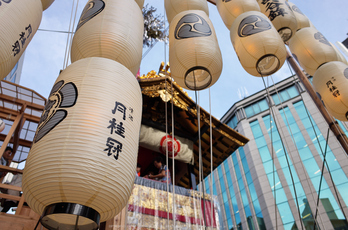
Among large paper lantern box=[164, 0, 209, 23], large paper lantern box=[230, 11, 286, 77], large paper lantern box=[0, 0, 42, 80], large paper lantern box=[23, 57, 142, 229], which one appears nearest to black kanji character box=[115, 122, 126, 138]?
large paper lantern box=[23, 57, 142, 229]

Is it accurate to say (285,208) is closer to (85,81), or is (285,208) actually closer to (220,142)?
(220,142)

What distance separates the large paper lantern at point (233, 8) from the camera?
13.7 ft

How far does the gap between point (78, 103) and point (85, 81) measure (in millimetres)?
247

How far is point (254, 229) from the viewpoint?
2059 cm

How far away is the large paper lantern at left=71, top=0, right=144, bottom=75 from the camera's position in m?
2.34

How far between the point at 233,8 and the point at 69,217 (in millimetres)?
4156

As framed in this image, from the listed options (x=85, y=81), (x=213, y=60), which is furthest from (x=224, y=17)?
(x=85, y=81)

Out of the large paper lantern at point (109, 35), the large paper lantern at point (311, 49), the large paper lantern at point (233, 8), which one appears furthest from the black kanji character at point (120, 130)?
the large paper lantern at point (311, 49)

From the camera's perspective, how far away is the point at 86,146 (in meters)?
1.48

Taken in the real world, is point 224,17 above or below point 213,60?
above

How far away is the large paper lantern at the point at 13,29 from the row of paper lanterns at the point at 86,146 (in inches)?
16.3

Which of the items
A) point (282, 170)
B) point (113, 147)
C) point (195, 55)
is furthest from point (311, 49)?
point (282, 170)

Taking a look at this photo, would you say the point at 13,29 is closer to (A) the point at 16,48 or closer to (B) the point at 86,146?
(A) the point at 16,48

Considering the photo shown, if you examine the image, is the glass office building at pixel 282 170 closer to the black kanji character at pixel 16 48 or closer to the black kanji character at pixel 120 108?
the black kanji character at pixel 120 108
